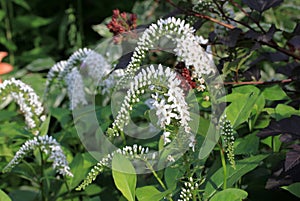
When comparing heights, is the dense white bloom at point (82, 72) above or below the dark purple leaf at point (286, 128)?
below

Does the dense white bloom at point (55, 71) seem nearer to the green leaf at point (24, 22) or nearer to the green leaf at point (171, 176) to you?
the green leaf at point (171, 176)

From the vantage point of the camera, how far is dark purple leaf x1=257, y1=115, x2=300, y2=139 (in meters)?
1.20

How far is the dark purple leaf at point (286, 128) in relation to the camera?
Result: 1197 mm

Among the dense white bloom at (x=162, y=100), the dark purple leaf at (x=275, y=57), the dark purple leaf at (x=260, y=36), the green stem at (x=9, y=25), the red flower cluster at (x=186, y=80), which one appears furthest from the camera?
Answer: the green stem at (x=9, y=25)

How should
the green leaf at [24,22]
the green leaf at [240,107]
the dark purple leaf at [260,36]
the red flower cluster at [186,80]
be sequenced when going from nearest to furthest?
the red flower cluster at [186,80] → the green leaf at [240,107] → the dark purple leaf at [260,36] → the green leaf at [24,22]

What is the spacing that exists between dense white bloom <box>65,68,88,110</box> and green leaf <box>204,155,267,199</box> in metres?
0.55

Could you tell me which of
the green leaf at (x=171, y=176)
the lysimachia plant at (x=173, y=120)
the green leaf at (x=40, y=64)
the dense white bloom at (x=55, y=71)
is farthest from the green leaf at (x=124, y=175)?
the green leaf at (x=40, y=64)

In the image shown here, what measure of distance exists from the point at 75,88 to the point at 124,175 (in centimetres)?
55

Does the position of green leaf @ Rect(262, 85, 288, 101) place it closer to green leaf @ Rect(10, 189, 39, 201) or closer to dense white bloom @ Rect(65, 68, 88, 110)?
dense white bloom @ Rect(65, 68, 88, 110)

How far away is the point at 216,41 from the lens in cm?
150

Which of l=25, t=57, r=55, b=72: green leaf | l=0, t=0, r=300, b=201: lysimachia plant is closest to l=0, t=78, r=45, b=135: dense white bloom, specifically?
l=0, t=0, r=300, b=201: lysimachia plant

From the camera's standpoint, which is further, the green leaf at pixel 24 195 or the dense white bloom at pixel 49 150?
the green leaf at pixel 24 195

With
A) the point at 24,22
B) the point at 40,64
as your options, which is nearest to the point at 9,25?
the point at 24,22

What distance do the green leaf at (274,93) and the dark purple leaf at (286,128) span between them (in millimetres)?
178
